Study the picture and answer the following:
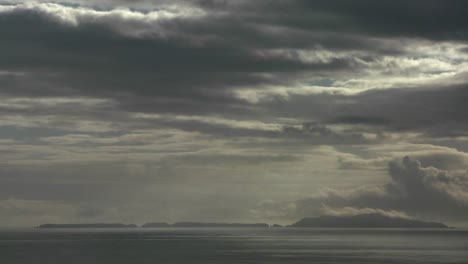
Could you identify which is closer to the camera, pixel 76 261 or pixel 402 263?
pixel 402 263

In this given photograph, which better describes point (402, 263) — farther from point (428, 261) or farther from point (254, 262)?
point (254, 262)

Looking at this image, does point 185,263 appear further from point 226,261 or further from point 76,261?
point 76,261

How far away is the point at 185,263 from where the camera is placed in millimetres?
143000

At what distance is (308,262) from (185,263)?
25989 millimetres

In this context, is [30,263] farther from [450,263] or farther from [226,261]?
[450,263]

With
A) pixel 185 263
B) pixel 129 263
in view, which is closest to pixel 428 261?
pixel 185 263

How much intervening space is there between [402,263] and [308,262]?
63.2 feet

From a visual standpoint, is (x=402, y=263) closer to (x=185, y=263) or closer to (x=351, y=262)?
(x=351, y=262)

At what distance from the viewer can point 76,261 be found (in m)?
148

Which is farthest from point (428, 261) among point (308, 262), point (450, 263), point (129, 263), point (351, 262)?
point (129, 263)

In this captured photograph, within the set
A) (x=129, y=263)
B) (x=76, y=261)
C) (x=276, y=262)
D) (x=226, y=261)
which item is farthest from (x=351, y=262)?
(x=76, y=261)

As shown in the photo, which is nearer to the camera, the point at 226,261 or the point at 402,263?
the point at 402,263

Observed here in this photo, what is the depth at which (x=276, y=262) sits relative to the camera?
143000 millimetres

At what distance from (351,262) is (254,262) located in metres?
20.4
